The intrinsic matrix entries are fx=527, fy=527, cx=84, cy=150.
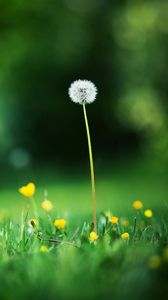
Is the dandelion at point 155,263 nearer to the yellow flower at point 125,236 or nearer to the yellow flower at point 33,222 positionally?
the yellow flower at point 125,236

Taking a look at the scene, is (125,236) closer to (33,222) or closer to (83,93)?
(33,222)

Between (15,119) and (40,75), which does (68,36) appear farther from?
(15,119)

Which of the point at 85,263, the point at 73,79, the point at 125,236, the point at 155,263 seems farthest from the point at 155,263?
the point at 73,79

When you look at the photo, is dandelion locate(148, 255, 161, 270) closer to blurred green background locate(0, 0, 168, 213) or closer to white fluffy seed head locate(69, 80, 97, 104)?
white fluffy seed head locate(69, 80, 97, 104)

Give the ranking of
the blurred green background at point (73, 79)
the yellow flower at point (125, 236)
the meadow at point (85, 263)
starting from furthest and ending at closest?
the blurred green background at point (73, 79) → the yellow flower at point (125, 236) → the meadow at point (85, 263)

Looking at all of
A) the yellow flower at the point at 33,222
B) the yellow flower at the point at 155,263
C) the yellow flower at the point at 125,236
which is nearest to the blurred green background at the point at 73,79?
the yellow flower at the point at 33,222

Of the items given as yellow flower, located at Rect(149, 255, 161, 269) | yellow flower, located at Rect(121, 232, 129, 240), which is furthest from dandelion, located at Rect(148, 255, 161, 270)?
yellow flower, located at Rect(121, 232, 129, 240)

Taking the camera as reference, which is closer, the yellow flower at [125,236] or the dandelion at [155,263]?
the dandelion at [155,263]

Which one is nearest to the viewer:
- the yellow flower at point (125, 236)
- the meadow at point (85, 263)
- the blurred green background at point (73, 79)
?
the meadow at point (85, 263)

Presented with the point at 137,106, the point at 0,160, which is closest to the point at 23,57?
the point at 0,160
